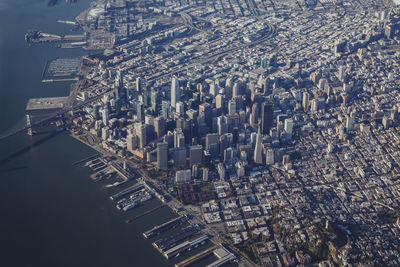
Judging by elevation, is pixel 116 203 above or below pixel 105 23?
below

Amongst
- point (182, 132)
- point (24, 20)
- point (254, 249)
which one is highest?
point (24, 20)

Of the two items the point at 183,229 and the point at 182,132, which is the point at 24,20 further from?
the point at 183,229

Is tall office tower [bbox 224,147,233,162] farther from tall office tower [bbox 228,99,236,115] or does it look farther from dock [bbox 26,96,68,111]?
dock [bbox 26,96,68,111]

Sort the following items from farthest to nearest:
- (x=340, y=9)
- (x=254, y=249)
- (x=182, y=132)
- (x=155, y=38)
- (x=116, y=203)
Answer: (x=340, y=9), (x=155, y=38), (x=182, y=132), (x=116, y=203), (x=254, y=249)

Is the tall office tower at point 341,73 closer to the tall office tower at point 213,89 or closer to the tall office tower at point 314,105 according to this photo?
the tall office tower at point 314,105

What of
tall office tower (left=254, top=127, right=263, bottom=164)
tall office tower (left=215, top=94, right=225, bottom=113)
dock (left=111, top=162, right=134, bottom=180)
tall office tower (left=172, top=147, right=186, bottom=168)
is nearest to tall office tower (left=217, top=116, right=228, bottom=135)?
tall office tower (left=215, top=94, right=225, bottom=113)

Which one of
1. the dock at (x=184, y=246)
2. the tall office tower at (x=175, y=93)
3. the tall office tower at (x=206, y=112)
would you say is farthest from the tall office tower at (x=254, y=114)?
the dock at (x=184, y=246)

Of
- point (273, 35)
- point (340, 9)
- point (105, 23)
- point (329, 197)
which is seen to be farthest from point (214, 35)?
point (329, 197)

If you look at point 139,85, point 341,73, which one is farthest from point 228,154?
point 341,73
